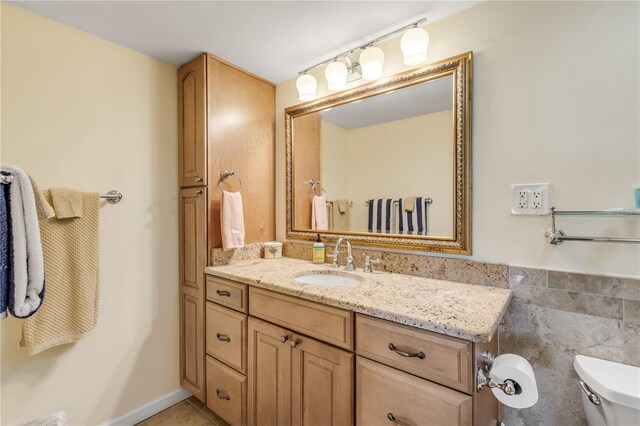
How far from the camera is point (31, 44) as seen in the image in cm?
131

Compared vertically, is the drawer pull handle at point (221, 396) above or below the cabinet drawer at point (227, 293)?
below

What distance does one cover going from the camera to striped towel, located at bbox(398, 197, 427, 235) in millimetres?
1436

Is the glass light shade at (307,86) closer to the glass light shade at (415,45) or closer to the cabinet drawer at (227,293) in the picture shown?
the glass light shade at (415,45)

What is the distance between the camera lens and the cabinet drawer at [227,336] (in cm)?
142

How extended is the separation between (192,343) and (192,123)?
1351 mm

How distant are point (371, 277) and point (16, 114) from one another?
1816mm

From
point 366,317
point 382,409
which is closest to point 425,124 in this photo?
point 366,317

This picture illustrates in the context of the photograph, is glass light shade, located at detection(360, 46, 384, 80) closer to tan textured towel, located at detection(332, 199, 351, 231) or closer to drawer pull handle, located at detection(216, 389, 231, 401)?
tan textured towel, located at detection(332, 199, 351, 231)

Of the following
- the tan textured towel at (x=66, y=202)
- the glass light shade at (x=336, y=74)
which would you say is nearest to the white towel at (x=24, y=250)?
the tan textured towel at (x=66, y=202)

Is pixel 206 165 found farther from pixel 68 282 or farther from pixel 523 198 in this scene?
pixel 523 198

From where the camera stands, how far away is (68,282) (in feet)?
4.34

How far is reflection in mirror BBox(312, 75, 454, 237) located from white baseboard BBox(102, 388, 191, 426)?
1.45 meters

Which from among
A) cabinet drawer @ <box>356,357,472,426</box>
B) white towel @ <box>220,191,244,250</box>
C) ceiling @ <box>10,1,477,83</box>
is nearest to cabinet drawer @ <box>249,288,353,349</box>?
cabinet drawer @ <box>356,357,472,426</box>

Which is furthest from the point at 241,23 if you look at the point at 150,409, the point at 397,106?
the point at 150,409
